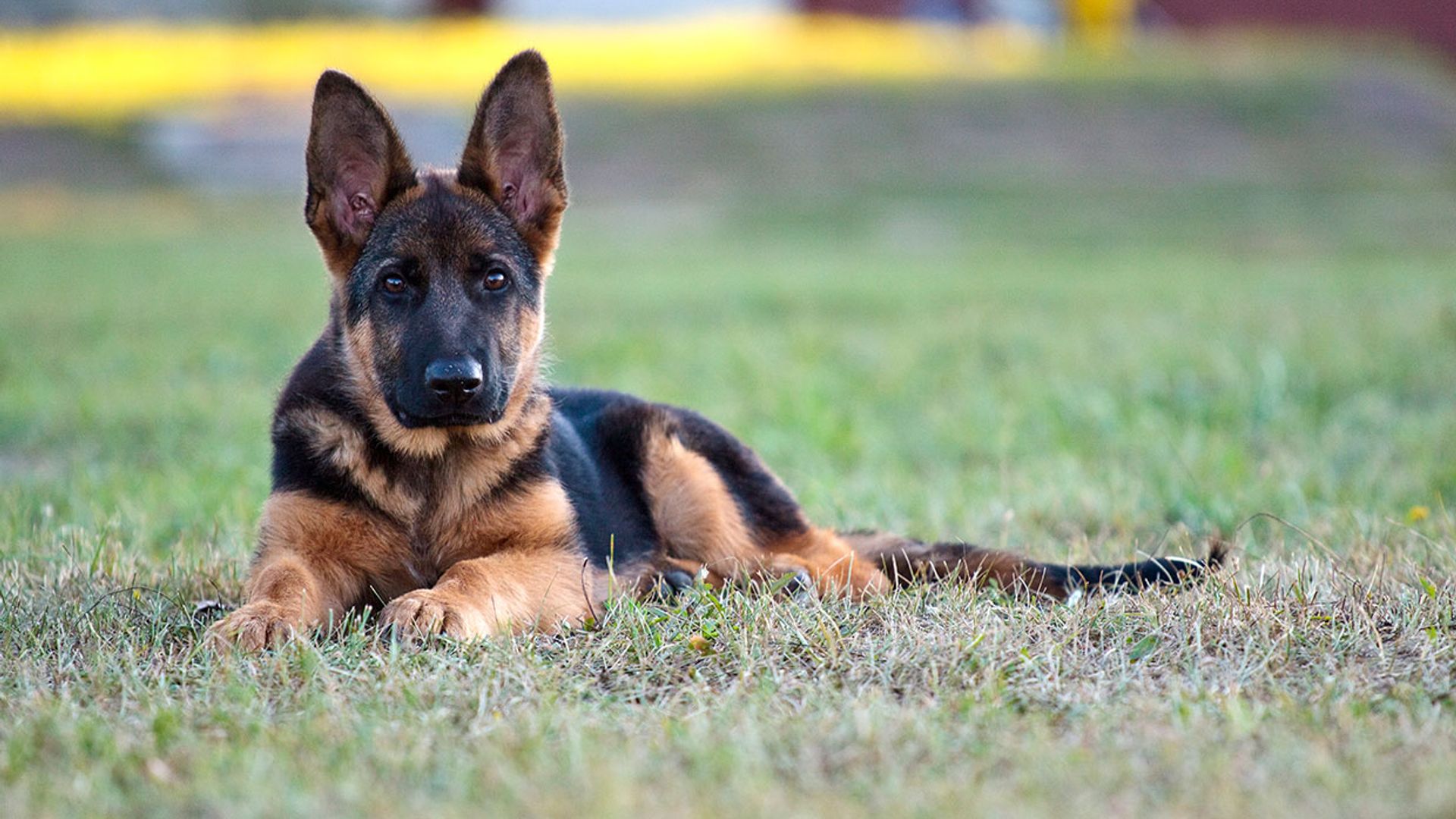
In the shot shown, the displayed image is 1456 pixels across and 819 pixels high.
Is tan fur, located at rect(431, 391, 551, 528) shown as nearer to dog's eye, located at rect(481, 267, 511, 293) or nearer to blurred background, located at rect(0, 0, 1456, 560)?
dog's eye, located at rect(481, 267, 511, 293)

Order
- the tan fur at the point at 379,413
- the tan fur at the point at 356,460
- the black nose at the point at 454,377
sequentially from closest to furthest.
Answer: the black nose at the point at 454,377, the tan fur at the point at 356,460, the tan fur at the point at 379,413

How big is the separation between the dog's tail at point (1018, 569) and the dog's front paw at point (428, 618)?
55.7 inches

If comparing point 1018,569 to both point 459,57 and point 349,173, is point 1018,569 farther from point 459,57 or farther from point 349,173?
point 459,57

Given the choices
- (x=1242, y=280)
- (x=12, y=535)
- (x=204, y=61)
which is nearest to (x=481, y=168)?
(x=12, y=535)

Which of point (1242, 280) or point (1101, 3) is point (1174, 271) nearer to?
point (1242, 280)

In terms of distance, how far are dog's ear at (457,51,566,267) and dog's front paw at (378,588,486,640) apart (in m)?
1.48

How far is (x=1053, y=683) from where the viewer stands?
11.9ft

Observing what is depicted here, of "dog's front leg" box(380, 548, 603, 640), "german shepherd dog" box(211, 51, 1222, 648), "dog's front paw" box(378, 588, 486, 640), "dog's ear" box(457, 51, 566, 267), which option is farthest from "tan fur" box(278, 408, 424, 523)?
"dog's ear" box(457, 51, 566, 267)

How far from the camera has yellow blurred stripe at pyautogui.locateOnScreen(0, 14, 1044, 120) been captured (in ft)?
104

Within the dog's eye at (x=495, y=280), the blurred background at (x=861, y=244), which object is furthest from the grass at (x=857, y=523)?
the dog's eye at (x=495, y=280)

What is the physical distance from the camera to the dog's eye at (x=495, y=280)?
473 cm

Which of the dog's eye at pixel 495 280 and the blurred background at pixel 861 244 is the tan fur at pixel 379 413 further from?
the blurred background at pixel 861 244

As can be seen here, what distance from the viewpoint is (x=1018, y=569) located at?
4.64 meters

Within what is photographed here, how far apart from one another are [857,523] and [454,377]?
2284 millimetres
